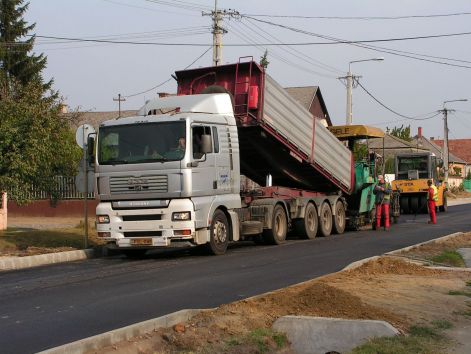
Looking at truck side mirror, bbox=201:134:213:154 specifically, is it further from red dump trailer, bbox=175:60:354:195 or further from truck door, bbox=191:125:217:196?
red dump trailer, bbox=175:60:354:195

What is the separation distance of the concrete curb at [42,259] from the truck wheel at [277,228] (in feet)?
14.5

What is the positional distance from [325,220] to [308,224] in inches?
49.8

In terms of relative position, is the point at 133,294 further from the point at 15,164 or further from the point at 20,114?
the point at 20,114

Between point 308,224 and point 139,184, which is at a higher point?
point 139,184

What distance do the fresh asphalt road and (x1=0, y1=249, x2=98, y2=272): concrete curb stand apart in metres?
0.56

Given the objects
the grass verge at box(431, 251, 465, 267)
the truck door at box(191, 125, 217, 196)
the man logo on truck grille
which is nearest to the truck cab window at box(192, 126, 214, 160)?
the truck door at box(191, 125, 217, 196)

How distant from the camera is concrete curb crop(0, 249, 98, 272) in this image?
13047mm

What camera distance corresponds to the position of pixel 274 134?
16328mm

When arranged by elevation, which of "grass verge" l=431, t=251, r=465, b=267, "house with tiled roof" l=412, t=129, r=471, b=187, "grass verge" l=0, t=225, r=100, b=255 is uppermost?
"house with tiled roof" l=412, t=129, r=471, b=187

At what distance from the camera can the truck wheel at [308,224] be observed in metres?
18.5

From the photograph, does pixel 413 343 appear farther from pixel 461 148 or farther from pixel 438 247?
pixel 461 148

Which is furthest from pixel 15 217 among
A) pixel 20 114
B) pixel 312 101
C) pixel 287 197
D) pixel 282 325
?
pixel 312 101

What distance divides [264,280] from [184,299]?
80.7 inches

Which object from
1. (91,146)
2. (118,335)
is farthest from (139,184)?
(118,335)
